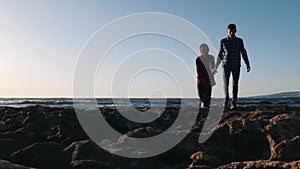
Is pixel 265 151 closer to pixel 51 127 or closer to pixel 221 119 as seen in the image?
pixel 221 119

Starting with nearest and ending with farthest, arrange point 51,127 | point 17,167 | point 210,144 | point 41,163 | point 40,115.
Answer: point 17,167 < point 41,163 < point 210,144 < point 51,127 < point 40,115

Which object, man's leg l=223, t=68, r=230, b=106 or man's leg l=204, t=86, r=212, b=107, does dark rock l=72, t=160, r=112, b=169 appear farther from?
man's leg l=204, t=86, r=212, b=107

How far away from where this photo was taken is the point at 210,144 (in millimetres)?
5719

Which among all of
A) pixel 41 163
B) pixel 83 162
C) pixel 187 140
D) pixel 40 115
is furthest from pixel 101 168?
pixel 40 115

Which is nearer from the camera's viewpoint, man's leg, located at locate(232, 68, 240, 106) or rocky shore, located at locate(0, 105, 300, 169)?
rocky shore, located at locate(0, 105, 300, 169)

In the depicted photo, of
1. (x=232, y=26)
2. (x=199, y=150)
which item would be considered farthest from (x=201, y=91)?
(x=199, y=150)

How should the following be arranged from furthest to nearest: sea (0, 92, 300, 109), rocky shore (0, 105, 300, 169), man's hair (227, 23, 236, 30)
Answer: sea (0, 92, 300, 109)
man's hair (227, 23, 236, 30)
rocky shore (0, 105, 300, 169)

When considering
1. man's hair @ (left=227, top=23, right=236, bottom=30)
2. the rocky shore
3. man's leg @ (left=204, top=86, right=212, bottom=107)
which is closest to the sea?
man's leg @ (left=204, top=86, right=212, bottom=107)

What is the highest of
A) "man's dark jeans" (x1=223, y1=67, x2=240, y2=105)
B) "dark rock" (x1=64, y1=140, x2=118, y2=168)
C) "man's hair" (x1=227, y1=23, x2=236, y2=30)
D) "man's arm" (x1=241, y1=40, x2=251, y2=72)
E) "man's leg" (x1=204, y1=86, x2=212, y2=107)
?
"man's hair" (x1=227, y1=23, x2=236, y2=30)

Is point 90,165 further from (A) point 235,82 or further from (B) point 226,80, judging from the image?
(A) point 235,82

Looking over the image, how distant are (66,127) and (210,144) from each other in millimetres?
3320

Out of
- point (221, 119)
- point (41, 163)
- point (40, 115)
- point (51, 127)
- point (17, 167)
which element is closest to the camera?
point (17, 167)

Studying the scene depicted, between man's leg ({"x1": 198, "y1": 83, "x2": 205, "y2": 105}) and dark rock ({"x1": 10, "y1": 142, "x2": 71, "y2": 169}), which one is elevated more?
man's leg ({"x1": 198, "y1": 83, "x2": 205, "y2": 105})

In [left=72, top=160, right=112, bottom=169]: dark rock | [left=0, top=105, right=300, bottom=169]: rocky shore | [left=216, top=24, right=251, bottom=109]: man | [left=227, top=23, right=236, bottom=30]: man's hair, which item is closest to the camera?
[left=72, top=160, right=112, bottom=169]: dark rock
